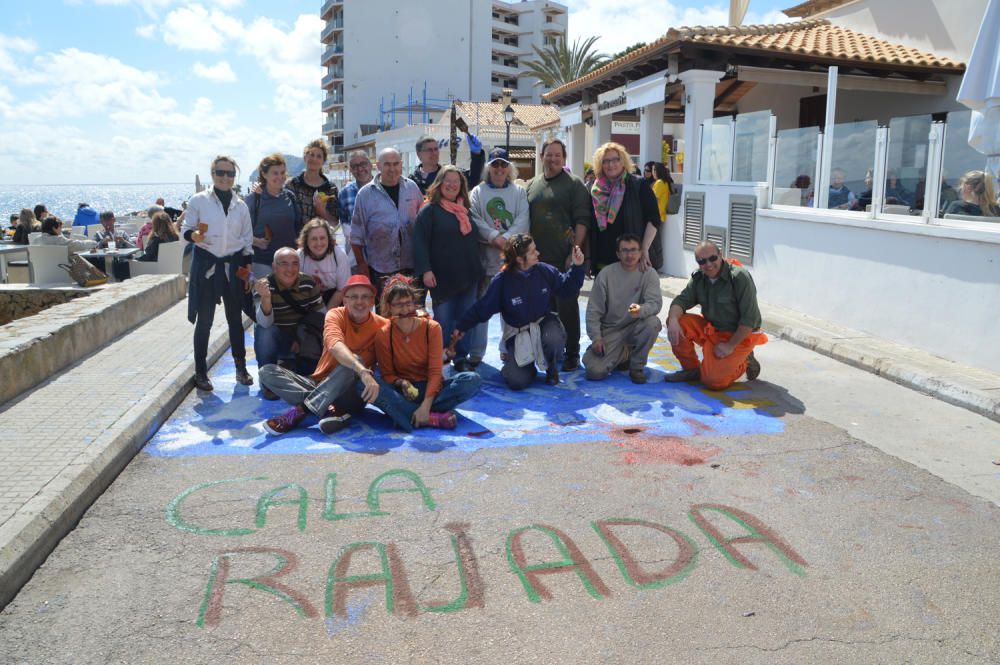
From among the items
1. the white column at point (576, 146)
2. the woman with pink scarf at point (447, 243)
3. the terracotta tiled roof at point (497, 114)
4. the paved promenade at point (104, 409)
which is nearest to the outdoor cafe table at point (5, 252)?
the paved promenade at point (104, 409)

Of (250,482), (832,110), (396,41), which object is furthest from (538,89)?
(250,482)

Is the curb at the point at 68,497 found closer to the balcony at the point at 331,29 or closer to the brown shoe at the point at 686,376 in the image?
the brown shoe at the point at 686,376

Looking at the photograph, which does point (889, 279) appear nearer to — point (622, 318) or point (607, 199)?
point (622, 318)

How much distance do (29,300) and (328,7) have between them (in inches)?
2993

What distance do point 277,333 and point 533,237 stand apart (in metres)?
2.34

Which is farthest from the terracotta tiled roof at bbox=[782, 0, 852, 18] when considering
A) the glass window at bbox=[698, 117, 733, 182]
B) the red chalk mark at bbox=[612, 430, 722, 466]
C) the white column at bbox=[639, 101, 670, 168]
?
the red chalk mark at bbox=[612, 430, 722, 466]

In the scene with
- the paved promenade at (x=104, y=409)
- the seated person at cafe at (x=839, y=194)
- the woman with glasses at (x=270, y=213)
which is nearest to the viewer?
the paved promenade at (x=104, y=409)

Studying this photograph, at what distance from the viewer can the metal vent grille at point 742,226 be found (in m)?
11.2

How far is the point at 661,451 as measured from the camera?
521cm

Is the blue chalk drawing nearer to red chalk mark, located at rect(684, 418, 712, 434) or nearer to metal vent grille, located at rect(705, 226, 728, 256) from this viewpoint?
red chalk mark, located at rect(684, 418, 712, 434)

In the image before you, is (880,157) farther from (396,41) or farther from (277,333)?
(396,41)

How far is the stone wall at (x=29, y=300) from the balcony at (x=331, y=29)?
71082 millimetres

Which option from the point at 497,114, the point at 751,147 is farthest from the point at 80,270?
the point at 497,114

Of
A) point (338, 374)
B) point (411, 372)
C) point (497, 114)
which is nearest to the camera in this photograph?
point (338, 374)
